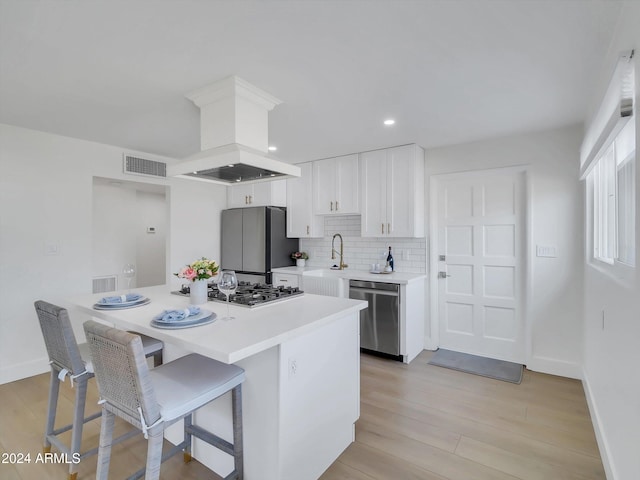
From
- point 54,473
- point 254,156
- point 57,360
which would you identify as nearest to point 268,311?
point 254,156

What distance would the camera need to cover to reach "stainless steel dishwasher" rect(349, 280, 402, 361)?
3.54 metres

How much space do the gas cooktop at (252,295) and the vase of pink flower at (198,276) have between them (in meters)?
0.13

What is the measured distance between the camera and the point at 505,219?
3.49m

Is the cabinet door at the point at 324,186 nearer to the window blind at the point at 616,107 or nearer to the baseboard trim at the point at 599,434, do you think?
the window blind at the point at 616,107

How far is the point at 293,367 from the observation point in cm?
165

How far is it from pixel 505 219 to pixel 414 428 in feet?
7.83

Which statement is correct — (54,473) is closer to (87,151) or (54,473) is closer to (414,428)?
(414,428)

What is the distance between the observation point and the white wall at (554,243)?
3.10 metres

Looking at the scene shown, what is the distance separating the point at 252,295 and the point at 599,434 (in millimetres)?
2489

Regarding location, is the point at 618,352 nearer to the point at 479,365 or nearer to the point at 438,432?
the point at 438,432

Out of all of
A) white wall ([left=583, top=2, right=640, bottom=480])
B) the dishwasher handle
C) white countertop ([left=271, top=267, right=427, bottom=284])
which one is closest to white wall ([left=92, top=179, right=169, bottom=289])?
white countertop ([left=271, top=267, right=427, bottom=284])

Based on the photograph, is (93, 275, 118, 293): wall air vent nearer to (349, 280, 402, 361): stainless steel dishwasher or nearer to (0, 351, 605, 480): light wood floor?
(0, 351, 605, 480): light wood floor

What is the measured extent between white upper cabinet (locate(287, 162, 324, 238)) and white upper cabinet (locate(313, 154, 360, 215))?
0.31ft

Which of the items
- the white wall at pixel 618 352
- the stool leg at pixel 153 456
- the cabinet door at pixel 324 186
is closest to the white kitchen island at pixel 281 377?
the stool leg at pixel 153 456
